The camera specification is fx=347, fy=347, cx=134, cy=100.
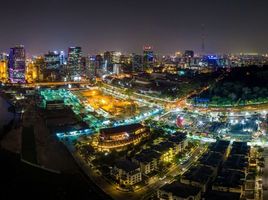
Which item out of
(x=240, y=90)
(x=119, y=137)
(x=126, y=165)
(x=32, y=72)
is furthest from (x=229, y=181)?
(x=32, y=72)

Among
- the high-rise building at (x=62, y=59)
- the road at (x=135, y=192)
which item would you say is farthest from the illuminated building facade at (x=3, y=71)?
the road at (x=135, y=192)

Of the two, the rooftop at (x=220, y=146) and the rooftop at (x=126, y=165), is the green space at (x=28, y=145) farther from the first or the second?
the rooftop at (x=220, y=146)

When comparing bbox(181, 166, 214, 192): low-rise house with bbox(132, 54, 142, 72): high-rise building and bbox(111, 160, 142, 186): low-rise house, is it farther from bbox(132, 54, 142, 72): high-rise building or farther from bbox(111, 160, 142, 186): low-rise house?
bbox(132, 54, 142, 72): high-rise building

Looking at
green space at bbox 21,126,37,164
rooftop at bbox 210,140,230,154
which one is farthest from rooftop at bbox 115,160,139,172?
rooftop at bbox 210,140,230,154

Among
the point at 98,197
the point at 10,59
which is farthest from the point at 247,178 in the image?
the point at 10,59

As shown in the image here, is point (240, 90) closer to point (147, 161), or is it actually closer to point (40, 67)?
point (147, 161)

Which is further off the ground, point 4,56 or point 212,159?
point 4,56

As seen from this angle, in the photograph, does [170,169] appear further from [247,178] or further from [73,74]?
[73,74]
